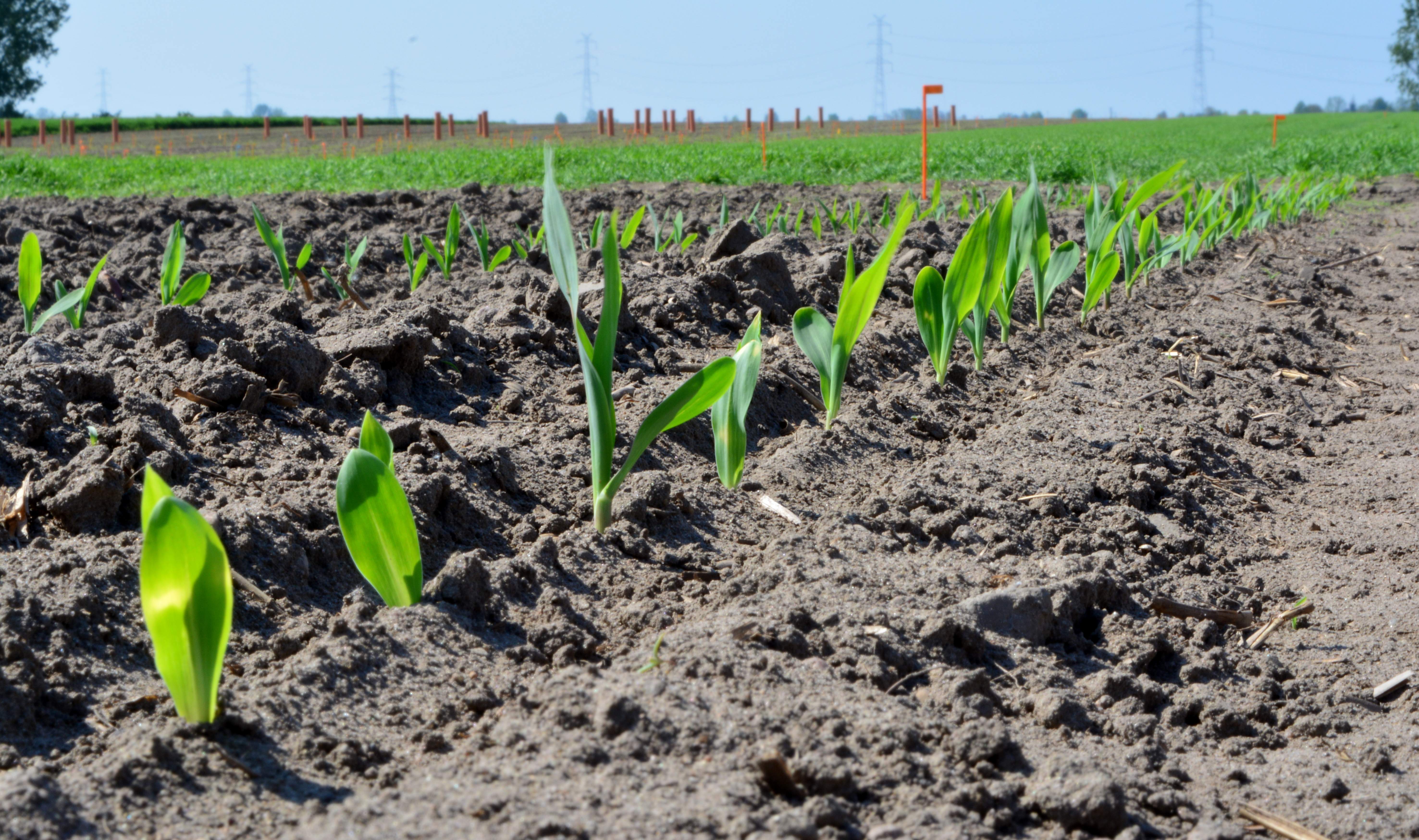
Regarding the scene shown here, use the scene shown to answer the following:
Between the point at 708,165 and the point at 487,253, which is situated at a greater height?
the point at 708,165

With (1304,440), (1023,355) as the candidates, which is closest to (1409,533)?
(1304,440)

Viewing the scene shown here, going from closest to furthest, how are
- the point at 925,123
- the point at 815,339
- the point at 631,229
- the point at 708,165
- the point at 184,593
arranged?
1. the point at 184,593
2. the point at 815,339
3. the point at 631,229
4. the point at 925,123
5. the point at 708,165

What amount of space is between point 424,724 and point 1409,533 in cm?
225

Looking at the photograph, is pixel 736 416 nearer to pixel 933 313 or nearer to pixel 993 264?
pixel 933 313

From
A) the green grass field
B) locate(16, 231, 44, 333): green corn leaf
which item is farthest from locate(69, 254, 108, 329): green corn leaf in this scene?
the green grass field

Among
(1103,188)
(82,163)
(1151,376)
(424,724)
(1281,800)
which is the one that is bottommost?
(1281,800)

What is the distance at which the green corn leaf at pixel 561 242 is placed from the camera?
1.63 meters

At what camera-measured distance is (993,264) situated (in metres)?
3.00

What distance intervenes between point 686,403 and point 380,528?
63 centimetres

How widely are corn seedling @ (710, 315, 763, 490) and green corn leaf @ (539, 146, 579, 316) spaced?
19.7 inches

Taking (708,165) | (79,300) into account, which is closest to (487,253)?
(79,300)

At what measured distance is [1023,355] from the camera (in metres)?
3.70

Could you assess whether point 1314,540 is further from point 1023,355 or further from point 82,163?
point 82,163

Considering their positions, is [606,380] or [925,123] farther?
[925,123]
